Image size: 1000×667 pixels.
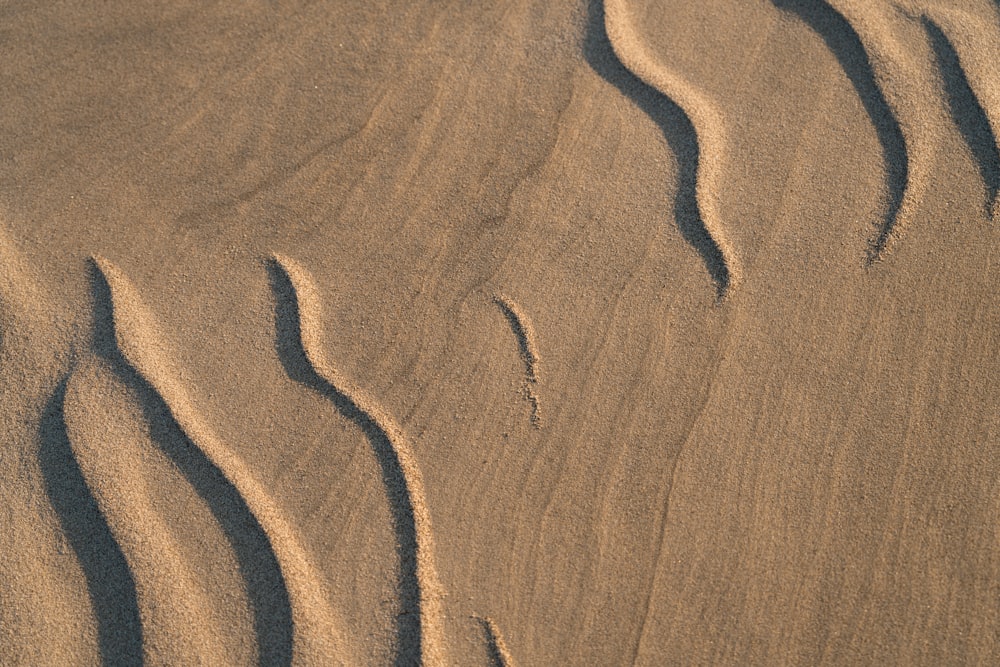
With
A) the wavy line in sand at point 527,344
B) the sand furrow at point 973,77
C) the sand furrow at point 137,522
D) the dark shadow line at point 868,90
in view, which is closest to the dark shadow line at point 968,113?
the sand furrow at point 973,77

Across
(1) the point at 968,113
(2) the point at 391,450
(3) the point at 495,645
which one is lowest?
(3) the point at 495,645

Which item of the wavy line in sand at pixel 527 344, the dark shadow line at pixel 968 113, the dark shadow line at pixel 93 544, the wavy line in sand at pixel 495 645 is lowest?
the wavy line in sand at pixel 495 645

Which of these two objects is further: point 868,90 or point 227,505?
point 868,90

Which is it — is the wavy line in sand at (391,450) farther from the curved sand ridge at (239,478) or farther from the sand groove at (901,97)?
the sand groove at (901,97)

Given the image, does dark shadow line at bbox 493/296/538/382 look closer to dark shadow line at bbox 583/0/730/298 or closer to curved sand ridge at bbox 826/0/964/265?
dark shadow line at bbox 583/0/730/298

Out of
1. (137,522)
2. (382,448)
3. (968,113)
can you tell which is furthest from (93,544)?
(968,113)

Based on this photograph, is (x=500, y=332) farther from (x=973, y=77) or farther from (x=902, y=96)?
(x=973, y=77)

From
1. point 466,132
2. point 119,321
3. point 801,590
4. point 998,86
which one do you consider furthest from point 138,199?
point 998,86
